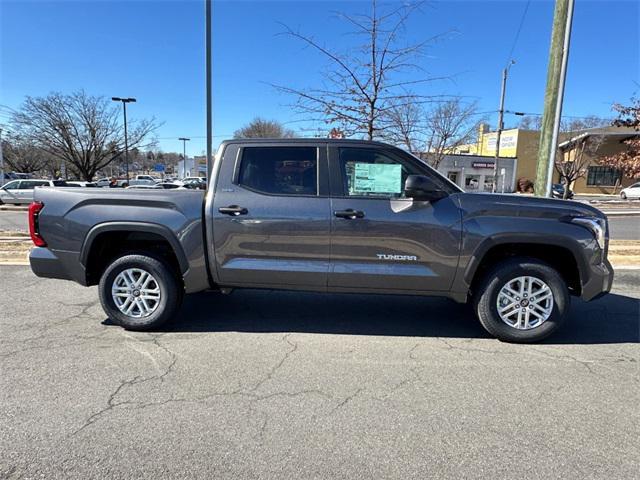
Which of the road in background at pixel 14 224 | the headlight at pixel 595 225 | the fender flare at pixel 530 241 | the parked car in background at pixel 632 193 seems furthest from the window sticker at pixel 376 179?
the parked car in background at pixel 632 193

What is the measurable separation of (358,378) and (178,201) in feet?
7.84

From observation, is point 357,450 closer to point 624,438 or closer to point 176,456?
point 176,456

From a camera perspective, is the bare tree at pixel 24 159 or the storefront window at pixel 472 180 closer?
the storefront window at pixel 472 180

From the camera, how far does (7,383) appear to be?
311 centimetres

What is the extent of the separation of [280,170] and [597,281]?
10.6 feet

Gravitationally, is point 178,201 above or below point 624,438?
above

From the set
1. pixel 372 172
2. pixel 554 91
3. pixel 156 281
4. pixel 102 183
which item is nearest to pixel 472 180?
pixel 102 183

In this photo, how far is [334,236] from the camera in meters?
3.90

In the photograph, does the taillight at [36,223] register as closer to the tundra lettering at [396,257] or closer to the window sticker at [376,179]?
the window sticker at [376,179]

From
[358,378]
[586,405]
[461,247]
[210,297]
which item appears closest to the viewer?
[586,405]

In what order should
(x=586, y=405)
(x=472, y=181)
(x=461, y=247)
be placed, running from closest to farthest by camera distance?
1. (x=586, y=405)
2. (x=461, y=247)
3. (x=472, y=181)

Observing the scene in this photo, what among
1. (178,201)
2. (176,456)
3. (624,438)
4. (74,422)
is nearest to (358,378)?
(176,456)

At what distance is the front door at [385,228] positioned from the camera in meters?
3.84

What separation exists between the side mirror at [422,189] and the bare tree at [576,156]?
32589 mm
